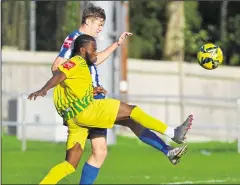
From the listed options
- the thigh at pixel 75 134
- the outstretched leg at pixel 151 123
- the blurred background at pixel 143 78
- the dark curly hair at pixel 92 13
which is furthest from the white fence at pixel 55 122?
the outstretched leg at pixel 151 123

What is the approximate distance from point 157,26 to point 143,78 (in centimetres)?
973

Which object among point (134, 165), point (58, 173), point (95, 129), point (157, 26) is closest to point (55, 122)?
point (134, 165)

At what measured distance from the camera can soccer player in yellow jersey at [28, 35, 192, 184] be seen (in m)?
11.4

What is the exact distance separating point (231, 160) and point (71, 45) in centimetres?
989

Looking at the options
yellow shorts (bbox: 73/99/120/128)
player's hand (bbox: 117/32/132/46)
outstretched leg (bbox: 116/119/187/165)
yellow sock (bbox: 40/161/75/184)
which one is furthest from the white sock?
player's hand (bbox: 117/32/132/46)

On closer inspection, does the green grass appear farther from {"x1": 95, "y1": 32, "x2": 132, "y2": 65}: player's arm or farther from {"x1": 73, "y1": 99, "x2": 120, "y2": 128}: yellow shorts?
{"x1": 73, "y1": 99, "x2": 120, "y2": 128}: yellow shorts

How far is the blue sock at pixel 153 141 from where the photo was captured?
1197 cm

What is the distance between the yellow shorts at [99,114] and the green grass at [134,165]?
530 centimetres

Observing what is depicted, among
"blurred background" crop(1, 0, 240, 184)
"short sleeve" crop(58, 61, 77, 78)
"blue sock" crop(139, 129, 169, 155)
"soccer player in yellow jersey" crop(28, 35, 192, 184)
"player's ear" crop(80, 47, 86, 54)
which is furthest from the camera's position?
"blurred background" crop(1, 0, 240, 184)

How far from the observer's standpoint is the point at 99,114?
1145 cm

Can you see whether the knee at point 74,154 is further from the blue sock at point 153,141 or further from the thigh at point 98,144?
the blue sock at point 153,141

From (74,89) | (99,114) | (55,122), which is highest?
(74,89)

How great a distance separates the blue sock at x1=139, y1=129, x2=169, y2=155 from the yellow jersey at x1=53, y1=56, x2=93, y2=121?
2.87ft

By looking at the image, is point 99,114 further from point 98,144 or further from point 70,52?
point 70,52
